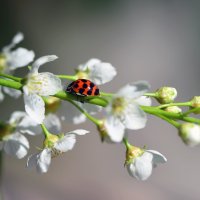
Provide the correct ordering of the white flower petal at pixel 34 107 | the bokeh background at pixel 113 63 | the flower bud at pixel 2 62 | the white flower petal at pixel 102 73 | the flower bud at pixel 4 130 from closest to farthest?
the white flower petal at pixel 34 107, the white flower petal at pixel 102 73, the flower bud at pixel 4 130, the flower bud at pixel 2 62, the bokeh background at pixel 113 63

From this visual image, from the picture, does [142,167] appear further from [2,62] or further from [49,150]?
[2,62]

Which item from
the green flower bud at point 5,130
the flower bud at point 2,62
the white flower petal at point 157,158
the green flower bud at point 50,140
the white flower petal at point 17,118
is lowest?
the green flower bud at point 5,130

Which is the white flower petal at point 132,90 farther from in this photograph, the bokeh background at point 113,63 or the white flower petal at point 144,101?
the bokeh background at point 113,63

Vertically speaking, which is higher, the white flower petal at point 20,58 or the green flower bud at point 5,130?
the white flower petal at point 20,58

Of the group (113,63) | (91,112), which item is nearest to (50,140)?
(91,112)

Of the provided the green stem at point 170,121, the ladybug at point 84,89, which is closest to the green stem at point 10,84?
the ladybug at point 84,89

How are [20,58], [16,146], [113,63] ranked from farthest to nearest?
1. [113,63]
2. [20,58]
3. [16,146]
